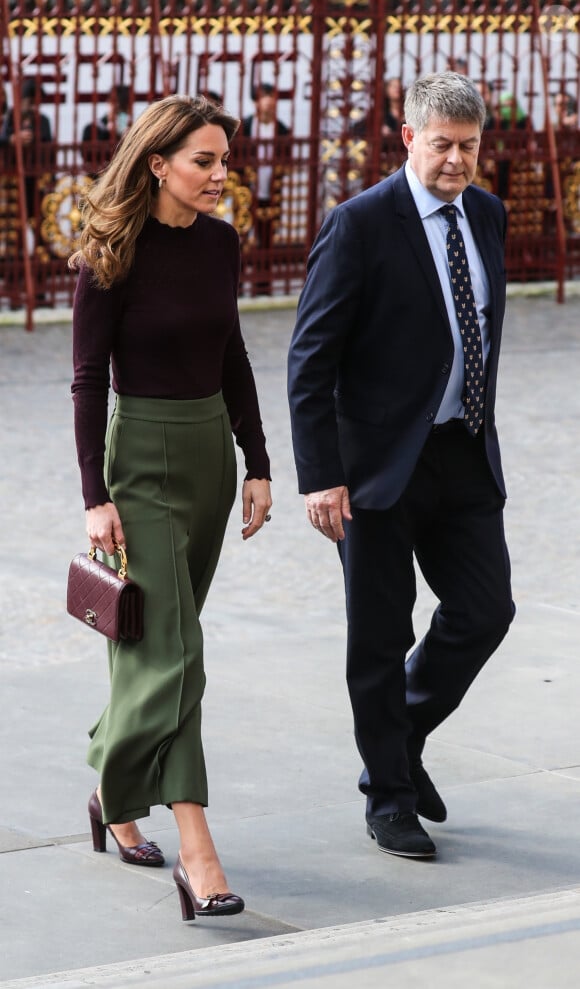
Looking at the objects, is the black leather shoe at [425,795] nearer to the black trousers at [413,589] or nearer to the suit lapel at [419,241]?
the black trousers at [413,589]

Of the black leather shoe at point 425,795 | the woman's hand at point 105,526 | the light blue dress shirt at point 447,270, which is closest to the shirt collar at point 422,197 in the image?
the light blue dress shirt at point 447,270

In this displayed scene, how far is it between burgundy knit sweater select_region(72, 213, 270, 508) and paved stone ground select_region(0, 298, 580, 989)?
0.96 metres

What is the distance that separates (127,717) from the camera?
4.32 metres

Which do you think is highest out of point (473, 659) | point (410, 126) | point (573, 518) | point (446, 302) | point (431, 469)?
point (410, 126)

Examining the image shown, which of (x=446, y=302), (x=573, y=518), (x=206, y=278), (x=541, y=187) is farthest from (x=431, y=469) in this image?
(x=541, y=187)

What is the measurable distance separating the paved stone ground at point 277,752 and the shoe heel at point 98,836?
3cm

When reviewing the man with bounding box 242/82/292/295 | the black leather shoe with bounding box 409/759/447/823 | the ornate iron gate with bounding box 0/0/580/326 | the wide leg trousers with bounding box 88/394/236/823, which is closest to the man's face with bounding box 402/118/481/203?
the wide leg trousers with bounding box 88/394/236/823

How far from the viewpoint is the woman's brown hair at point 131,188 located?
423 cm

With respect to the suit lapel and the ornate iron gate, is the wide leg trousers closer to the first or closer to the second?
the suit lapel

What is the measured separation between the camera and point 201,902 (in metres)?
4.17

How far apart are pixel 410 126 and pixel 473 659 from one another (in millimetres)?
1316

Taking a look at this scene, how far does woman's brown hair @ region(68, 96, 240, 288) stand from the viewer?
4.23m

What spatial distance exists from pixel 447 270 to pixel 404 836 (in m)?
1.39

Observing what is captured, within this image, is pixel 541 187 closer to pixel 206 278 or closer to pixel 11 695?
pixel 11 695
